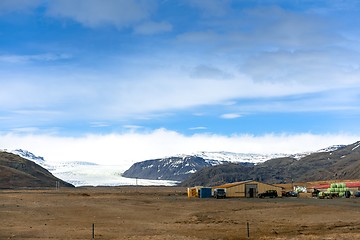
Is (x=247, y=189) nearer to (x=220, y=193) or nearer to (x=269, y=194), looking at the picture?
(x=269, y=194)

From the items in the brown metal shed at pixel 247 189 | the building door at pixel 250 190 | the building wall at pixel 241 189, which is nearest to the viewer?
the building wall at pixel 241 189

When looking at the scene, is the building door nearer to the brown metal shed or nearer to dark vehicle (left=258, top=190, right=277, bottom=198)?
the brown metal shed

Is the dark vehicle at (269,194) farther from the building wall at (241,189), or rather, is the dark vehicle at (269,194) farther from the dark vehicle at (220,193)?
the dark vehicle at (220,193)

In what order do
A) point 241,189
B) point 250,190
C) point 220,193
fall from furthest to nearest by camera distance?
point 250,190 < point 241,189 < point 220,193

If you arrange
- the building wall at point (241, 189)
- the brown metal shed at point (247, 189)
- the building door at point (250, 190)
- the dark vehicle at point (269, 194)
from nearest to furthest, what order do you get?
1. the dark vehicle at point (269, 194)
2. the building wall at point (241, 189)
3. the brown metal shed at point (247, 189)
4. the building door at point (250, 190)

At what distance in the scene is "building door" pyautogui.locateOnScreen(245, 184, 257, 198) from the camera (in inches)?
4486

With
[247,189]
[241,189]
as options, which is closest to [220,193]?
[241,189]

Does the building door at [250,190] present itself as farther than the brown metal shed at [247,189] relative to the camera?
Yes

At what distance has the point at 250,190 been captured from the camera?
114750mm

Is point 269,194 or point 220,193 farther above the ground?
point 220,193

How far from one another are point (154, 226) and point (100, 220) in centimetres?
838

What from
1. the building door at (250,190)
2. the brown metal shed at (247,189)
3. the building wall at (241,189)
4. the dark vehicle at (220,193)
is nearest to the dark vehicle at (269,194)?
the building wall at (241,189)

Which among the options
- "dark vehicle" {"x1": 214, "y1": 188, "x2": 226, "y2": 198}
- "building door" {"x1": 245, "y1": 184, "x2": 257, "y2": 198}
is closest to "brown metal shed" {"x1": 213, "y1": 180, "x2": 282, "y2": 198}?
"building door" {"x1": 245, "y1": 184, "x2": 257, "y2": 198}

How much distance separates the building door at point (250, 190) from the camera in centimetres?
11394
